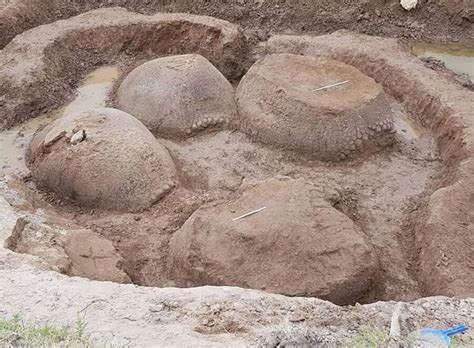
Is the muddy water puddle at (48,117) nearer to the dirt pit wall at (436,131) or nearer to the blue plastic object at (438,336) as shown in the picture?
the dirt pit wall at (436,131)

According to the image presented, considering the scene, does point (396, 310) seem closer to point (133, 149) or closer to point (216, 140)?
point (133, 149)

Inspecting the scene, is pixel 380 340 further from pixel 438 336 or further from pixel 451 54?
pixel 451 54

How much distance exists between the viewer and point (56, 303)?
433cm

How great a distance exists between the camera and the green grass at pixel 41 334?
3414 millimetres

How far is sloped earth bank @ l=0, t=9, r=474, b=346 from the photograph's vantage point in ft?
13.9

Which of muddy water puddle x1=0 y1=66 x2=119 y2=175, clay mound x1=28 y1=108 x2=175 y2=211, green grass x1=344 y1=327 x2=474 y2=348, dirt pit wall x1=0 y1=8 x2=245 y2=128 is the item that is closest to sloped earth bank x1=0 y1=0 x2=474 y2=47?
dirt pit wall x1=0 y1=8 x2=245 y2=128

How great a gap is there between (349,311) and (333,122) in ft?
13.3

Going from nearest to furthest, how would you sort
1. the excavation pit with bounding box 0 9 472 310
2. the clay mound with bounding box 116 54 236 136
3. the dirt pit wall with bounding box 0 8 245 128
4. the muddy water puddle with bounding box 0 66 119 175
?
1. the excavation pit with bounding box 0 9 472 310
2. the muddy water puddle with bounding box 0 66 119 175
3. the clay mound with bounding box 116 54 236 136
4. the dirt pit wall with bounding box 0 8 245 128

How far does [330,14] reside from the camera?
1192 centimetres

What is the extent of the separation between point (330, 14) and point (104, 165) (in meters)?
6.54

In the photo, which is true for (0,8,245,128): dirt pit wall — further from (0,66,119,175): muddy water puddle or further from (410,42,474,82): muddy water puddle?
(410,42,474,82): muddy water puddle

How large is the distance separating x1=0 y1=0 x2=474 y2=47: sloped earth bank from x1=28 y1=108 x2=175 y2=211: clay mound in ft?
15.9

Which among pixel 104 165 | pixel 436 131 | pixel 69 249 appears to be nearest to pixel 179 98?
pixel 104 165

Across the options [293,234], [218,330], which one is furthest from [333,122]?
[218,330]
